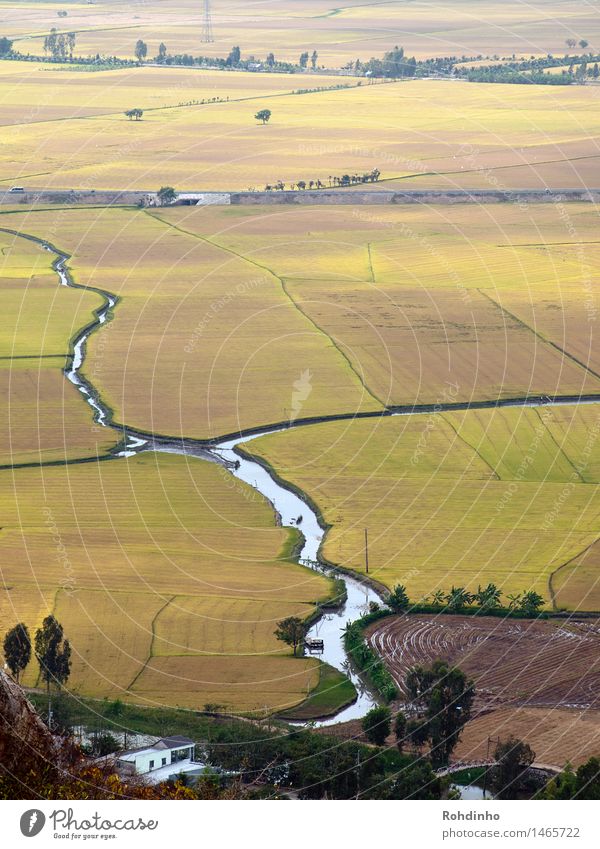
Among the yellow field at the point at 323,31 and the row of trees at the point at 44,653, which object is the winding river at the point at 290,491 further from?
the yellow field at the point at 323,31

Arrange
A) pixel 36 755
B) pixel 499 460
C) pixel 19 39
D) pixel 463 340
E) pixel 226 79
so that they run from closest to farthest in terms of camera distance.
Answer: pixel 36 755
pixel 499 460
pixel 463 340
pixel 226 79
pixel 19 39

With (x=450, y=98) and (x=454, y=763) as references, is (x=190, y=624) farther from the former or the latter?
(x=450, y=98)

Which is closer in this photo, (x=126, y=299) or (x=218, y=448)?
(x=218, y=448)

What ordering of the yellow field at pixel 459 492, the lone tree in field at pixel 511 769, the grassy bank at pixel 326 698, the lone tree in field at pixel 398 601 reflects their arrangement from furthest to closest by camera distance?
the yellow field at pixel 459 492, the lone tree in field at pixel 398 601, the grassy bank at pixel 326 698, the lone tree in field at pixel 511 769

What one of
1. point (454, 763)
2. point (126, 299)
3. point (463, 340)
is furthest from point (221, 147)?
point (454, 763)

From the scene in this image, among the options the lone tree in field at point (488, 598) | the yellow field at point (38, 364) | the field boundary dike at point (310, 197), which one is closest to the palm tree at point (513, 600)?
the lone tree in field at point (488, 598)

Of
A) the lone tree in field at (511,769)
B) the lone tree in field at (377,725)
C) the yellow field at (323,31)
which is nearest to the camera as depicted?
the lone tree in field at (511,769)

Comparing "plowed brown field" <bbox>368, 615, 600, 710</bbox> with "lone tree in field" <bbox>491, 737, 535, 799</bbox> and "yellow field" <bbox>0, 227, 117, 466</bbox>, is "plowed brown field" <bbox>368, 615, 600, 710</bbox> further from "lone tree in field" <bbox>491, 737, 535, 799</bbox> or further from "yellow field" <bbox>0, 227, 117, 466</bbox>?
"yellow field" <bbox>0, 227, 117, 466</bbox>
